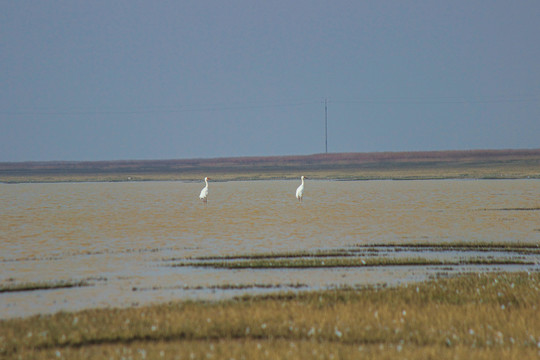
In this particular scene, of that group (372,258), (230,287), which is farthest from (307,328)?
(372,258)

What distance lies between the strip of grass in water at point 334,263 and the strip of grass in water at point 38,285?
4.42 m

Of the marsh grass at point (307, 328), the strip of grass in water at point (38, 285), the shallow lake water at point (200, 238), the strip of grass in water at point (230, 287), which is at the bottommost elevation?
the shallow lake water at point (200, 238)

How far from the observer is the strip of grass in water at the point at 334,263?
23.0 meters

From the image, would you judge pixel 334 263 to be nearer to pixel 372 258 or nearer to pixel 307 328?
pixel 372 258

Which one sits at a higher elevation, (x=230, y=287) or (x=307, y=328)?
(x=307, y=328)

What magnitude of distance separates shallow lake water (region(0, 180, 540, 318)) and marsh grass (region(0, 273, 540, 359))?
2.34 meters

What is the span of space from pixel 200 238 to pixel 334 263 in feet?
35.0

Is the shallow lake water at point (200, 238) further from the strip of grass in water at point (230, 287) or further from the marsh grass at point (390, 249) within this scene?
the marsh grass at point (390, 249)

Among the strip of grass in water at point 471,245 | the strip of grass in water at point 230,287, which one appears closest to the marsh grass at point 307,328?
the strip of grass in water at point 230,287

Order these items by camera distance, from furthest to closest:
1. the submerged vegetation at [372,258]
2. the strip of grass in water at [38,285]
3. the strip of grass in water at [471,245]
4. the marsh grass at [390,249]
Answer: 1. the strip of grass in water at [471,245]
2. the marsh grass at [390,249]
3. the submerged vegetation at [372,258]
4. the strip of grass in water at [38,285]

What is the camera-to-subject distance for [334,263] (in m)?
23.2

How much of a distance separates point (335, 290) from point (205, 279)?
14.2 feet

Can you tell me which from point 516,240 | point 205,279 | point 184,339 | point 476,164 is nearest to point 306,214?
point 516,240

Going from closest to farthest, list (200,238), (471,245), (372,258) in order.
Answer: (372,258) < (471,245) < (200,238)
